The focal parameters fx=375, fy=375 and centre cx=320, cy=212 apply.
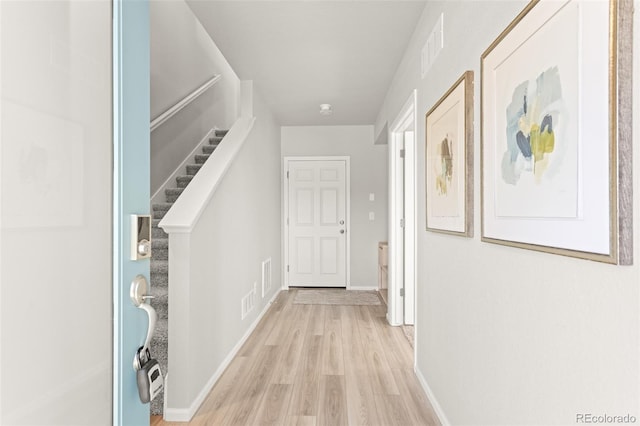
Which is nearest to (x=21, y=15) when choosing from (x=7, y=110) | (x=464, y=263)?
(x=7, y=110)

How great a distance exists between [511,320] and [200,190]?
183 centimetres

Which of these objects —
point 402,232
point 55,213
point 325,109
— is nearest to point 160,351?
point 55,213

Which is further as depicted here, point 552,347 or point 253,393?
point 253,393

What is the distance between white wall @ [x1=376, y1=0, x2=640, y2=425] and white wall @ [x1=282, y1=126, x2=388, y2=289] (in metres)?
3.17

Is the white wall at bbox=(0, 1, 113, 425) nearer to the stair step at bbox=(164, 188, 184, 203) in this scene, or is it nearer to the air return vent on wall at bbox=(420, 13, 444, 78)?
the air return vent on wall at bbox=(420, 13, 444, 78)

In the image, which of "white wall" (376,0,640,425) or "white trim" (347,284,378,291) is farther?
"white trim" (347,284,378,291)

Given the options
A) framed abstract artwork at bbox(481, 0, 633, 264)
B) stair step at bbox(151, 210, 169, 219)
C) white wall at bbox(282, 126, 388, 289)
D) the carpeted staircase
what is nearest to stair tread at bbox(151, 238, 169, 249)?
the carpeted staircase

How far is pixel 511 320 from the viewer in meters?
1.24

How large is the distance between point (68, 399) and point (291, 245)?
4957 mm

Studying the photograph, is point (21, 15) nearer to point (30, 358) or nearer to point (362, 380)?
point (30, 358)

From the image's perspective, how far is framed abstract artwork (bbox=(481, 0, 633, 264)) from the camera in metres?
0.75

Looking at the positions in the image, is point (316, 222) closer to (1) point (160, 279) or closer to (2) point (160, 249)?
(2) point (160, 249)

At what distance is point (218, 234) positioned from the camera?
2.58 metres

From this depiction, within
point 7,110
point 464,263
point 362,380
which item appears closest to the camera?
point 7,110
